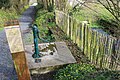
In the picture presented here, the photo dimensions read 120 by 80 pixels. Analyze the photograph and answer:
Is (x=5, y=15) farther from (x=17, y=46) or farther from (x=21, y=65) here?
(x=17, y=46)

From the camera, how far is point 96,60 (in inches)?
235

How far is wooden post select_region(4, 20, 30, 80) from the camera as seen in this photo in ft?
15.0

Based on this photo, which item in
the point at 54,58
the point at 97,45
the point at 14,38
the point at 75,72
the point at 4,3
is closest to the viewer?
the point at 14,38

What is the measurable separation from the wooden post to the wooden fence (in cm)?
225

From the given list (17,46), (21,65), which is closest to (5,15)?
(21,65)

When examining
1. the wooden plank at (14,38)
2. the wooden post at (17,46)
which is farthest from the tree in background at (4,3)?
the wooden plank at (14,38)

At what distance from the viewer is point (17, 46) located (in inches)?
186

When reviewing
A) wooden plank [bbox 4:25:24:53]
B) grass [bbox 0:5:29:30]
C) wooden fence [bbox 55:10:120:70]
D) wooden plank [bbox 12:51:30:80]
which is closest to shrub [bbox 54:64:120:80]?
wooden fence [bbox 55:10:120:70]

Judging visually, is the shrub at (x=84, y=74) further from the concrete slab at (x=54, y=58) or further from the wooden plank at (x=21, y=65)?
the wooden plank at (x=21, y=65)

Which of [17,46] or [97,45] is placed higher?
[17,46]

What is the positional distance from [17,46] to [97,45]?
2508 millimetres

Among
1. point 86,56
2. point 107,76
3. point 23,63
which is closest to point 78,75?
point 107,76

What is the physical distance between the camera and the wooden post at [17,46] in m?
4.56

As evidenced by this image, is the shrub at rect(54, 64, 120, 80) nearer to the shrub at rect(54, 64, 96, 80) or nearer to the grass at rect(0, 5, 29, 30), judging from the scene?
the shrub at rect(54, 64, 96, 80)
